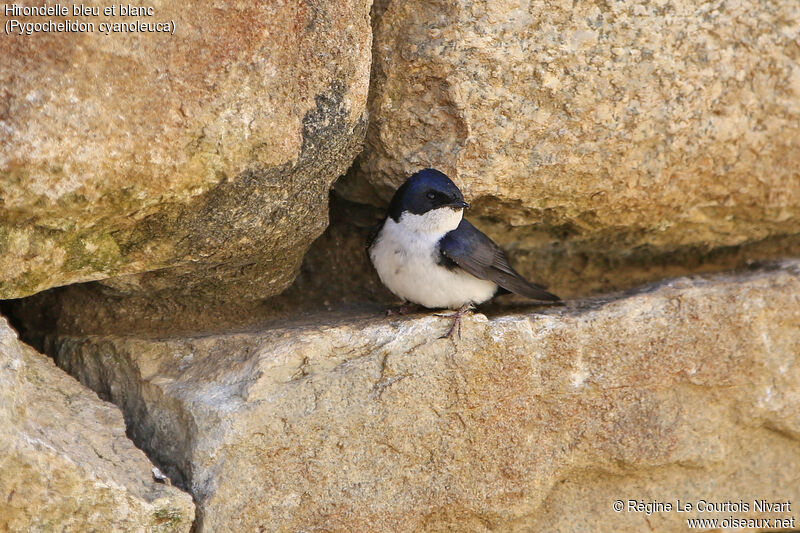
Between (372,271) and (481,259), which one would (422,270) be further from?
(372,271)

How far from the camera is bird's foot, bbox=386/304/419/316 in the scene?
12.8 ft

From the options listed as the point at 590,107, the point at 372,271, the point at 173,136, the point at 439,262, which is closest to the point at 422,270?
the point at 439,262

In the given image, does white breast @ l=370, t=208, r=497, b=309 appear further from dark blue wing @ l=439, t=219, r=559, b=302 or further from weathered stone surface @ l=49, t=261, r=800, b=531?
weathered stone surface @ l=49, t=261, r=800, b=531

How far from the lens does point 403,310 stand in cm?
397

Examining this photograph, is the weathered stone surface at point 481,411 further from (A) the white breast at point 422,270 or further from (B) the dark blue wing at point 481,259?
(A) the white breast at point 422,270

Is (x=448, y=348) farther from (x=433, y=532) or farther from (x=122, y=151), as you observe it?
(x=122, y=151)

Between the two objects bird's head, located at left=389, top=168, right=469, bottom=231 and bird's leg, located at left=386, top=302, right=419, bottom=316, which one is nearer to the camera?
bird's head, located at left=389, top=168, right=469, bottom=231

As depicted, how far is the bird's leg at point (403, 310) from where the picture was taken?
3895 millimetres

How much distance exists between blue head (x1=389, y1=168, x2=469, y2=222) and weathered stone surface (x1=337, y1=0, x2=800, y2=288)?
0.22ft

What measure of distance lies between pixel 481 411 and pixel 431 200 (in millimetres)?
888

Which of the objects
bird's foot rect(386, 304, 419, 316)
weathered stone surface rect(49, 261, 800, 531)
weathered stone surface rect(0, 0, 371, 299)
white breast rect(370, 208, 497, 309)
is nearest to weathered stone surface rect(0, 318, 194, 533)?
weathered stone surface rect(49, 261, 800, 531)

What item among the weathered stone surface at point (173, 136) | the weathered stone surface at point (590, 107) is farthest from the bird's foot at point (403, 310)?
the weathered stone surface at point (173, 136)

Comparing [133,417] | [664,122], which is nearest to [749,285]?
[664,122]

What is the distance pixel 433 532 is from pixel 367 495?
0.35m
